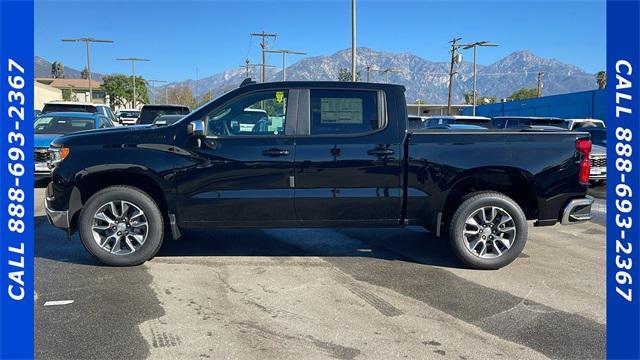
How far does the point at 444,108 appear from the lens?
7275 centimetres

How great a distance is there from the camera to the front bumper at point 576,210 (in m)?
5.30

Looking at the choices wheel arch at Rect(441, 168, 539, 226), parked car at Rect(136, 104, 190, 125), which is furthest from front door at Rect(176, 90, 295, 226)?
parked car at Rect(136, 104, 190, 125)

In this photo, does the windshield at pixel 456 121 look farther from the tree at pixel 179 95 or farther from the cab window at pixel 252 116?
the tree at pixel 179 95

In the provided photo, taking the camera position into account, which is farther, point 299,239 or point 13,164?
point 299,239

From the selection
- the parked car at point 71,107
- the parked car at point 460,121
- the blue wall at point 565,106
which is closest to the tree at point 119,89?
the blue wall at point 565,106

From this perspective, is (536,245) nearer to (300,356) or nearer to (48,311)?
(300,356)

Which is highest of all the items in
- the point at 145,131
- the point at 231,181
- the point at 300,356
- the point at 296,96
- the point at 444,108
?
the point at 444,108

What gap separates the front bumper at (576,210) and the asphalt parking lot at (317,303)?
0.59 metres

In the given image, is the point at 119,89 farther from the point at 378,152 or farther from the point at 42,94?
the point at 378,152

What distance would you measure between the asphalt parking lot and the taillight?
3.46 ft

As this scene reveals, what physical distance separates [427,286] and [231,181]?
2261 mm

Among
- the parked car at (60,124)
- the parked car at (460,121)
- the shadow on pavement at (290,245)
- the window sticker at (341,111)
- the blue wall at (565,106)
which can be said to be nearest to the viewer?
the window sticker at (341,111)

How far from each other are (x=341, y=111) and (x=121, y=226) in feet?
8.71

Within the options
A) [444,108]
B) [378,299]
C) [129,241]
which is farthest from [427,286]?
[444,108]
